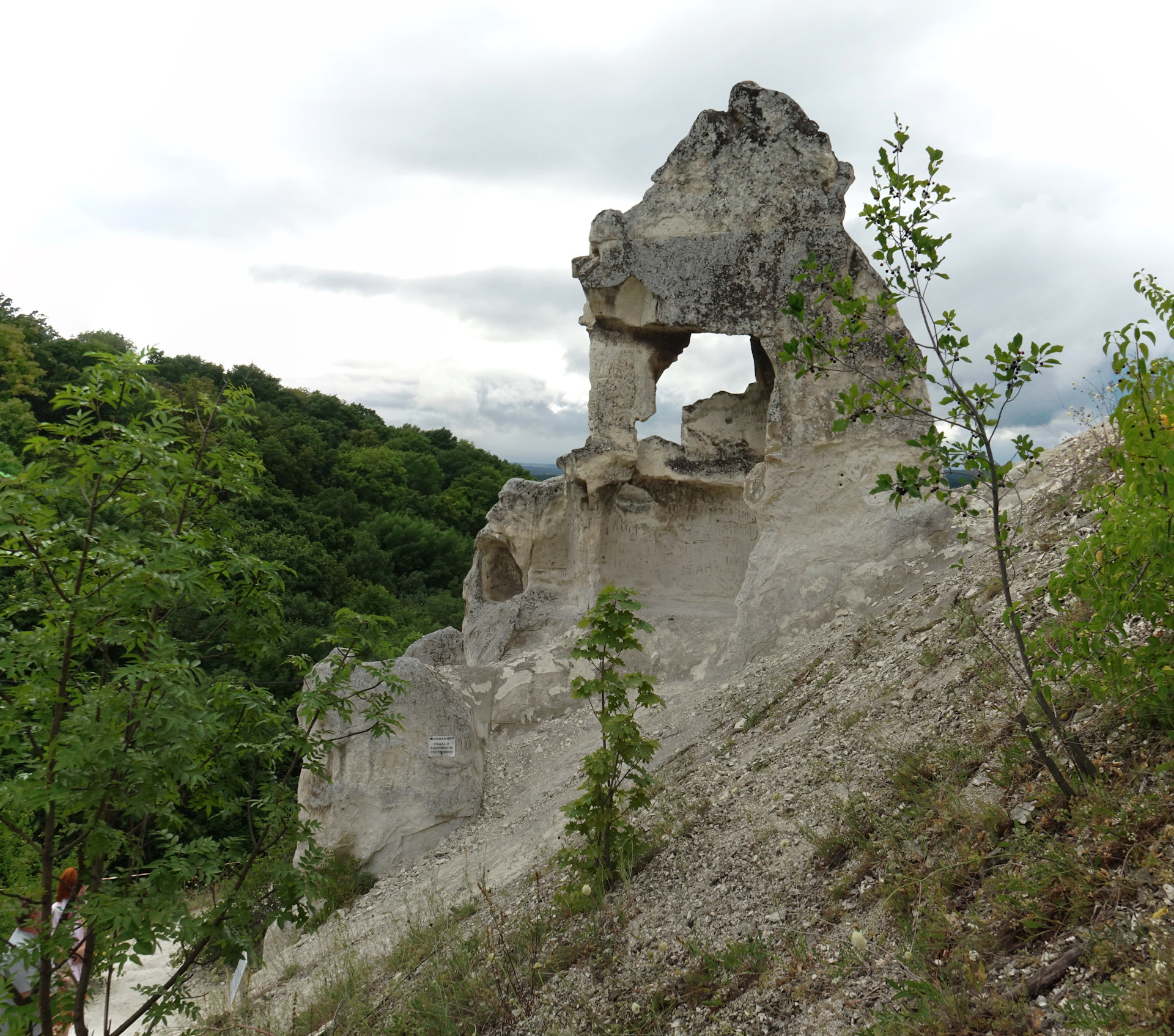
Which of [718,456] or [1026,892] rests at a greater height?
[718,456]

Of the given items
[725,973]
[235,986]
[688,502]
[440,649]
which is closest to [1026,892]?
[725,973]

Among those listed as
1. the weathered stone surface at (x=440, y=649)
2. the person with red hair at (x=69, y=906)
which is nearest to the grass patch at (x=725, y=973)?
the person with red hair at (x=69, y=906)

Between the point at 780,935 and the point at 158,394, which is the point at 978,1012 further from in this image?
the point at 158,394

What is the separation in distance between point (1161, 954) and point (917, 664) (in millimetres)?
3418

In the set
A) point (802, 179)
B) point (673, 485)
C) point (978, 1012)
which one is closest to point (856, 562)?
point (673, 485)

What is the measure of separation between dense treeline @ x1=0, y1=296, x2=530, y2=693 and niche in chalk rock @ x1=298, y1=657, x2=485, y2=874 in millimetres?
8474

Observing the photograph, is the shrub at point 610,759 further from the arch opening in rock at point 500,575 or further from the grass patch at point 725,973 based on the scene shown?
the arch opening in rock at point 500,575

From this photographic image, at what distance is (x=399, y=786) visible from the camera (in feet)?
28.2

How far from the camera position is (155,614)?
387 cm

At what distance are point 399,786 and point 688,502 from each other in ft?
18.3

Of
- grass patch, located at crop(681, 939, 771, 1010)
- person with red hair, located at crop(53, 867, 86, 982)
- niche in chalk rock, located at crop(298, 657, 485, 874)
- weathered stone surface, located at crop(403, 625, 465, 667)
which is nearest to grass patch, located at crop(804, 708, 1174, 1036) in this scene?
grass patch, located at crop(681, 939, 771, 1010)

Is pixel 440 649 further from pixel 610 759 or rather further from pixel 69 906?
pixel 69 906

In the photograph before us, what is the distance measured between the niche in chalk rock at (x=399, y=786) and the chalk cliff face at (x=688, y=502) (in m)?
0.02

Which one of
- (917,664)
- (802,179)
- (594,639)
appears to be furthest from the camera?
(802,179)
